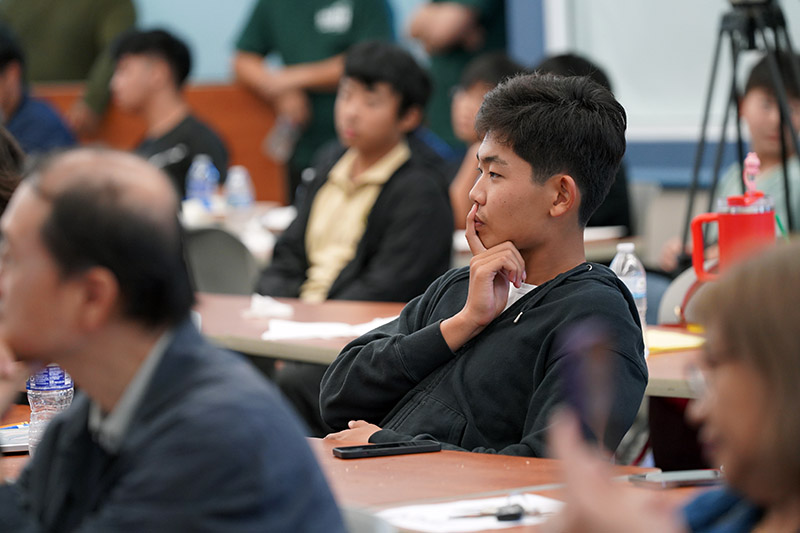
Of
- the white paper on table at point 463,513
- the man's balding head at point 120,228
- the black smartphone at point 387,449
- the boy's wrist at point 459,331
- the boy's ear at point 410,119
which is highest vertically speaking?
the man's balding head at point 120,228

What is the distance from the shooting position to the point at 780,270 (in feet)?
3.20

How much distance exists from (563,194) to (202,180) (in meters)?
3.34

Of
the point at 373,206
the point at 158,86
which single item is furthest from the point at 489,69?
the point at 158,86

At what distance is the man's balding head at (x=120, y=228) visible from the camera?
1.08m

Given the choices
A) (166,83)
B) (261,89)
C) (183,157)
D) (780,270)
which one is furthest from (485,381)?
(261,89)

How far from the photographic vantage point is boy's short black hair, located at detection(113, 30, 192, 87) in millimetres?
5707

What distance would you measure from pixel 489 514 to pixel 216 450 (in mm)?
476

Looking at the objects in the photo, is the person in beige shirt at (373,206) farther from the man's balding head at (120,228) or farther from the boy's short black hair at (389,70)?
the man's balding head at (120,228)

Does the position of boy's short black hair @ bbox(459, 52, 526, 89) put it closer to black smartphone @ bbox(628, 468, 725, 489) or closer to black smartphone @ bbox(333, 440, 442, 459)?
black smartphone @ bbox(333, 440, 442, 459)

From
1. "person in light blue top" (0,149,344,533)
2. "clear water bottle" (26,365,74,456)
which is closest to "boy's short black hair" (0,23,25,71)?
"clear water bottle" (26,365,74,456)

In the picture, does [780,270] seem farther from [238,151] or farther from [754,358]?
[238,151]

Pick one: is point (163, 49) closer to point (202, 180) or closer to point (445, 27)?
point (202, 180)

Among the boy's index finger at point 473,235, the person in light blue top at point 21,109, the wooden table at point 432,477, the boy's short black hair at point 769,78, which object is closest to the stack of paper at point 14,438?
the wooden table at point 432,477

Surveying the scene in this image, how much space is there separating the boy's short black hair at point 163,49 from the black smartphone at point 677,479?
181 inches
